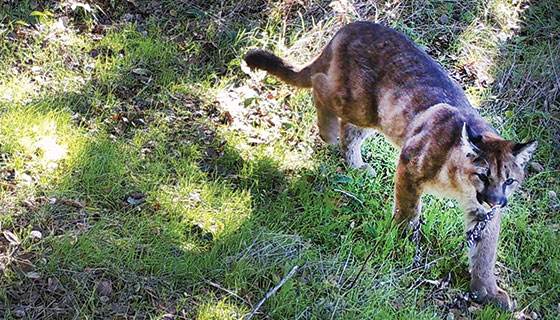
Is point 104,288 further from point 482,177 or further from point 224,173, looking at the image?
point 482,177

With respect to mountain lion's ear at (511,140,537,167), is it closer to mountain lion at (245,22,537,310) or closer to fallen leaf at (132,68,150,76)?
mountain lion at (245,22,537,310)

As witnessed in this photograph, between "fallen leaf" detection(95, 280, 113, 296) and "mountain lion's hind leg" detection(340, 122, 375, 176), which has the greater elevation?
"mountain lion's hind leg" detection(340, 122, 375, 176)

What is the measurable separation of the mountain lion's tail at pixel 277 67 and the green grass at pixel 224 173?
0.45m

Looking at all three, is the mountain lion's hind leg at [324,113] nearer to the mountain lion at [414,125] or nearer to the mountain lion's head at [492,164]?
the mountain lion at [414,125]

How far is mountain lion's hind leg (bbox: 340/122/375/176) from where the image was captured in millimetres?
5176

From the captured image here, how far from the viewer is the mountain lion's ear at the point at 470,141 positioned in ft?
12.6

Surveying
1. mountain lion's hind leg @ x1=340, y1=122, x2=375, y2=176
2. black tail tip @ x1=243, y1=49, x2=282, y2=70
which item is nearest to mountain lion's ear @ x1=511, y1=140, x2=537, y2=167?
mountain lion's hind leg @ x1=340, y1=122, x2=375, y2=176

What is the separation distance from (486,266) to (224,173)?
6.65ft

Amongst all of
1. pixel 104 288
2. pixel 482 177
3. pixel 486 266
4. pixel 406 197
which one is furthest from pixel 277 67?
pixel 104 288

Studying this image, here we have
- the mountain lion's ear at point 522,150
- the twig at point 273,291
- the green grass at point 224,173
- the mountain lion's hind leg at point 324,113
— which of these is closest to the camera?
the twig at point 273,291

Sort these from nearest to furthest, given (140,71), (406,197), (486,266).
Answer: (486,266), (406,197), (140,71)

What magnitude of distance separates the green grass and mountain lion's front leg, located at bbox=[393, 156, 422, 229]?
14cm

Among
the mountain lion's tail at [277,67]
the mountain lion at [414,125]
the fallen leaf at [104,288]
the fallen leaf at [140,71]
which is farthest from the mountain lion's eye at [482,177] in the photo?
the fallen leaf at [140,71]

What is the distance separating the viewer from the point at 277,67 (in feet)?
17.1
